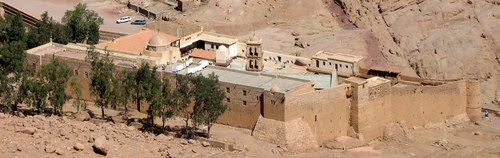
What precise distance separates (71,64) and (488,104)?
30335mm

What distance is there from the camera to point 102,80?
5928 cm

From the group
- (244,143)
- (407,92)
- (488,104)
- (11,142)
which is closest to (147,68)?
(244,143)

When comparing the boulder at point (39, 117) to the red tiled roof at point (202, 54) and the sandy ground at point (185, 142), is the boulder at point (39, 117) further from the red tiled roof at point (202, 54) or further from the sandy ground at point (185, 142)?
the red tiled roof at point (202, 54)

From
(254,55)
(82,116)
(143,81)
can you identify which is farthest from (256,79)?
(82,116)

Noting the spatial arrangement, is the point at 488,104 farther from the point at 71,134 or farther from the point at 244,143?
the point at 71,134

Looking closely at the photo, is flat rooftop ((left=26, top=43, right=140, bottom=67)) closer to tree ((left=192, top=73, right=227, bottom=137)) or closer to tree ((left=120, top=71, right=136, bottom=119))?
tree ((left=120, top=71, right=136, bottom=119))

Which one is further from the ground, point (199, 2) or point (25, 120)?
point (199, 2)

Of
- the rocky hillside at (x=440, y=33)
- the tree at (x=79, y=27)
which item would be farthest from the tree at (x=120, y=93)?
→ the rocky hillside at (x=440, y=33)

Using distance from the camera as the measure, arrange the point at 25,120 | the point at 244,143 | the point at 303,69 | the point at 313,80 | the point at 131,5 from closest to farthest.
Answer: the point at 25,120 → the point at 244,143 → the point at 313,80 → the point at 303,69 → the point at 131,5

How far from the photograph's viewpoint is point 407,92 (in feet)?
218

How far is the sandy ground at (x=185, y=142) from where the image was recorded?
5153 cm

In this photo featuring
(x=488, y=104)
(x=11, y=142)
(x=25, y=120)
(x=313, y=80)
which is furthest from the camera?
(x=488, y=104)

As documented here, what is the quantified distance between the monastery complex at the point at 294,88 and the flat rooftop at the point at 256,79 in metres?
0.06

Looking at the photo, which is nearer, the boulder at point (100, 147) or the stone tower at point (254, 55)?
the boulder at point (100, 147)
